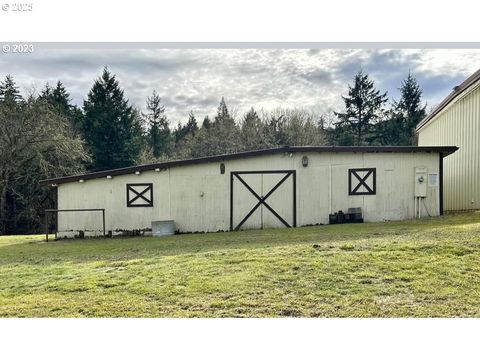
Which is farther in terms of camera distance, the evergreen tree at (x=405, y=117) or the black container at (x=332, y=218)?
the black container at (x=332, y=218)

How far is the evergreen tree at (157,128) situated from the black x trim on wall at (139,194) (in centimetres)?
91

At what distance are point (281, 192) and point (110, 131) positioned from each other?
15.3 ft

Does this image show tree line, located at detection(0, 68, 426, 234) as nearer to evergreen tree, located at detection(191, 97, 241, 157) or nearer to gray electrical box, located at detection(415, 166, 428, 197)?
evergreen tree, located at detection(191, 97, 241, 157)

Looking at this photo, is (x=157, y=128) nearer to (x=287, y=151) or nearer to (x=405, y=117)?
(x=287, y=151)

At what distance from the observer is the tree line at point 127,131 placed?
531 centimetres

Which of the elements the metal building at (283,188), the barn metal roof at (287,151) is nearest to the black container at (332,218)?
the metal building at (283,188)

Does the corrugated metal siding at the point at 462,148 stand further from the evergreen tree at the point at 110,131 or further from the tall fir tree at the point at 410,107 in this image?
the evergreen tree at the point at 110,131

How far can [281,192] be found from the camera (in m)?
9.11

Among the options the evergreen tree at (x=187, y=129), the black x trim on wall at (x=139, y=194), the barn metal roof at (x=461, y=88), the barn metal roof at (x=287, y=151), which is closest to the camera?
the evergreen tree at (x=187, y=129)

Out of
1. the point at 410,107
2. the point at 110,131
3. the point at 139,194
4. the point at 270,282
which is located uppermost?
the point at 110,131

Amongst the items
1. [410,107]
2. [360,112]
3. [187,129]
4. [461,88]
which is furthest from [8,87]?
[461,88]

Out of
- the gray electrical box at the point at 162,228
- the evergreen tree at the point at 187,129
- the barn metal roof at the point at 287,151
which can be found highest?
the evergreen tree at the point at 187,129
